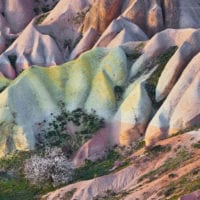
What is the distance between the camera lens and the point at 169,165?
2309 inches

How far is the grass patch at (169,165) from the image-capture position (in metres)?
57.6

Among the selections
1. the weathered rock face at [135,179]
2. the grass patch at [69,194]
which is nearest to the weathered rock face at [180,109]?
the weathered rock face at [135,179]

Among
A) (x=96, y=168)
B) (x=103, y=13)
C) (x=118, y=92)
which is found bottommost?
(x=96, y=168)

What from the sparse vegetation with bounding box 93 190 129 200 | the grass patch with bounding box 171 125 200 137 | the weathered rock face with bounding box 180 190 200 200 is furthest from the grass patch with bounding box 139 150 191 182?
the weathered rock face with bounding box 180 190 200 200

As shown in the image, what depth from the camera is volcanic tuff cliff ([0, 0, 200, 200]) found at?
60.3m

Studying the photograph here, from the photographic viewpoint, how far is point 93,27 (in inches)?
3588

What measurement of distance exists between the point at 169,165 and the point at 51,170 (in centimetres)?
1086

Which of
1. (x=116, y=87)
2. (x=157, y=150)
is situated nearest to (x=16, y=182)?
(x=157, y=150)

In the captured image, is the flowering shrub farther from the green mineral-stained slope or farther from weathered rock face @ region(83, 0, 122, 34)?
weathered rock face @ region(83, 0, 122, 34)

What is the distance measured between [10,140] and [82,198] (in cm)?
1704

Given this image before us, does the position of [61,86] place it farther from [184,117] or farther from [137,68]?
[184,117]

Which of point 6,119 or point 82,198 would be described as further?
point 6,119

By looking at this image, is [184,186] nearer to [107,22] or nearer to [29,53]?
[107,22]

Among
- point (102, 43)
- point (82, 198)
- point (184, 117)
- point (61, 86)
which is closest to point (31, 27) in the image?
point (102, 43)
